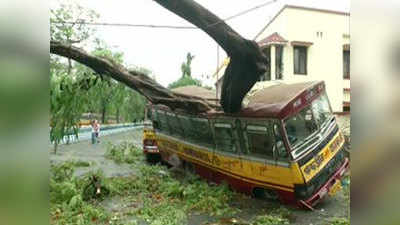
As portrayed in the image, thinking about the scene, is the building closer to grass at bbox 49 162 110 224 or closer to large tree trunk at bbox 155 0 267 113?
large tree trunk at bbox 155 0 267 113

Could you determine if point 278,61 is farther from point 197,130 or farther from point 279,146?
point 279,146

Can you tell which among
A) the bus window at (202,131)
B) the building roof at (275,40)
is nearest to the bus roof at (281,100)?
the bus window at (202,131)

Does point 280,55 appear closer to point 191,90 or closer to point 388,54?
point 191,90

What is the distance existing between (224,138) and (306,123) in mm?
2305

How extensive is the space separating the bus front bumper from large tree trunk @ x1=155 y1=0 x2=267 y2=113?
8.41 feet

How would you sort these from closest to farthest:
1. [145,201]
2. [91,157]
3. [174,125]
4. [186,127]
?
1. [145,201]
2. [186,127]
3. [174,125]
4. [91,157]

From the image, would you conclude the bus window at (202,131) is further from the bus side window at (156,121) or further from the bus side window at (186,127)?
the bus side window at (156,121)

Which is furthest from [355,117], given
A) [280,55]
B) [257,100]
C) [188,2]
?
[280,55]

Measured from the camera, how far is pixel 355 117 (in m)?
1.52

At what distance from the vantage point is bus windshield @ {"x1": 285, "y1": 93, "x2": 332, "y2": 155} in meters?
7.36

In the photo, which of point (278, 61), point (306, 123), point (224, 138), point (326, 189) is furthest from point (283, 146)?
point (278, 61)

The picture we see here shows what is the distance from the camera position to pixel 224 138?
916 centimetres

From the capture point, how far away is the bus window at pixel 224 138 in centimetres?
881

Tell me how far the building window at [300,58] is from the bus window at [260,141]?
606 centimetres
